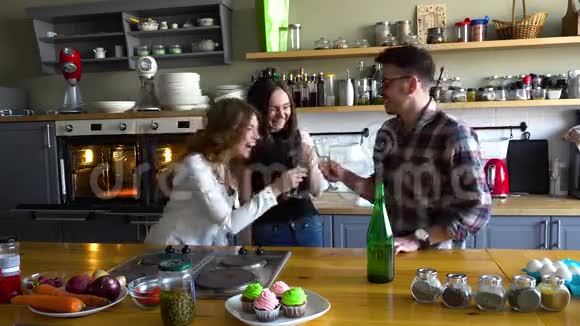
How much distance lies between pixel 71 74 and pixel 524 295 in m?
3.43

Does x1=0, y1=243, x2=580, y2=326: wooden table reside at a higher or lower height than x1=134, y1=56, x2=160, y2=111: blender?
lower

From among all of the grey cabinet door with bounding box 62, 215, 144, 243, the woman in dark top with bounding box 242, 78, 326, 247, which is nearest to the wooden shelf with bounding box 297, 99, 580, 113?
the woman in dark top with bounding box 242, 78, 326, 247

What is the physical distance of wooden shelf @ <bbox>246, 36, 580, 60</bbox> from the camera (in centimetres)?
309

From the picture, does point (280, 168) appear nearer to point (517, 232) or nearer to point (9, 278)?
point (9, 278)

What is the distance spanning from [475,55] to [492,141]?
60 centimetres

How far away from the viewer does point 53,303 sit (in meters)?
1.28

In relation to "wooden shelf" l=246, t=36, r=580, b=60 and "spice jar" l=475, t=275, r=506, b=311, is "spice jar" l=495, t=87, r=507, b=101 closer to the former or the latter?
"wooden shelf" l=246, t=36, r=580, b=60

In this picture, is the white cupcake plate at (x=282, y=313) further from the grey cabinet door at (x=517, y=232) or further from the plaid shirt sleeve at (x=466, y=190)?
the grey cabinet door at (x=517, y=232)

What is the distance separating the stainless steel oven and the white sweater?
4.47ft

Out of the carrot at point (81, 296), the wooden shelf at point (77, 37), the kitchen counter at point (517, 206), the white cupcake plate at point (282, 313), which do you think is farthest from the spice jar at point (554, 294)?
the wooden shelf at point (77, 37)

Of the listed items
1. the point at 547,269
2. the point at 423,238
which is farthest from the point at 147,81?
the point at 547,269

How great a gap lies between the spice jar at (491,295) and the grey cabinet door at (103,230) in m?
2.60

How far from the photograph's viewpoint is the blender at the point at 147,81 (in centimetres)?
354

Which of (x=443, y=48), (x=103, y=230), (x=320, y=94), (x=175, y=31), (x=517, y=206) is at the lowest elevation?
(x=103, y=230)
